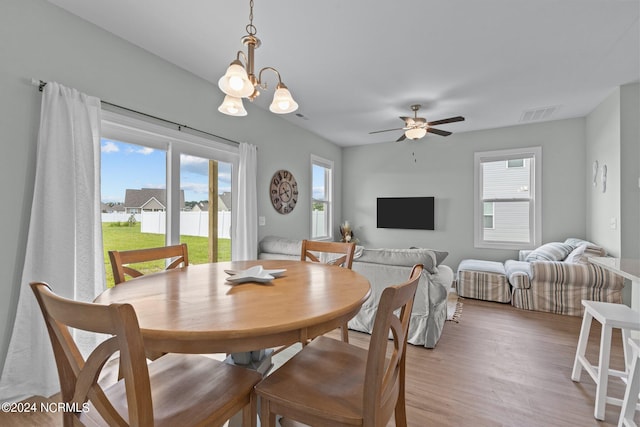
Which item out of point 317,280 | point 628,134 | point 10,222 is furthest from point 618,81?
point 10,222

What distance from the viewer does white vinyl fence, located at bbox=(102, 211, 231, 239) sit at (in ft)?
8.09

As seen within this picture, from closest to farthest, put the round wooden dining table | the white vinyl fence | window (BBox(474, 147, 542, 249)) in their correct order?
the round wooden dining table < the white vinyl fence < window (BBox(474, 147, 542, 249))

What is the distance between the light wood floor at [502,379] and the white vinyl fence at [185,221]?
4.69 feet

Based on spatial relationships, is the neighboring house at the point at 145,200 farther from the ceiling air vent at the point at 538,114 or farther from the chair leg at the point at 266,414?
the ceiling air vent at the point at 538,114

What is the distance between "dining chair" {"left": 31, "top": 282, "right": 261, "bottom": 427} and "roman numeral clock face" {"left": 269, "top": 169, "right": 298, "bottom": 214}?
2981 mm

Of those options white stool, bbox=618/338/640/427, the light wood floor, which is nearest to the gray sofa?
the light wood floor

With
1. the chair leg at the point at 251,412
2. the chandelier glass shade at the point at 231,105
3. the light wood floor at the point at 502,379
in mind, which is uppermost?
the chandelier glass shade at the point at 231,105

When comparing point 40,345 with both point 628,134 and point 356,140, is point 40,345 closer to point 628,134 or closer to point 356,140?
point 356,140

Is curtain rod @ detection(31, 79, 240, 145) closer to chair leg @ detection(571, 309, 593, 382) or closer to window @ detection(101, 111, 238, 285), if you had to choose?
window @ detection(101, 111, 238, 285)

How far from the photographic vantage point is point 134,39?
7.67 ft

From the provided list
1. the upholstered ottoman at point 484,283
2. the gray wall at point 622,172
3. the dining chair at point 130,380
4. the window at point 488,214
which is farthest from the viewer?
the window at point 488,214

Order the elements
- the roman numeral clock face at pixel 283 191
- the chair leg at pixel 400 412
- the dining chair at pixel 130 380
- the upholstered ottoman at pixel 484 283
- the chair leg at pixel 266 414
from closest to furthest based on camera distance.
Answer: the dining chair at pixel 130 380
the chair leg at pixel 266 414
the chair leg at pixel 400 412
the upholstered ottoman at pixel 484 283
the roman numeral clock face at pixel 283 191

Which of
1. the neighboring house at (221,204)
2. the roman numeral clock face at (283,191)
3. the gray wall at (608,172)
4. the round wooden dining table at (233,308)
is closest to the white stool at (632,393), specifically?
the round wooden dining table at (233,308)

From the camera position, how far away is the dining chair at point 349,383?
0.88m
